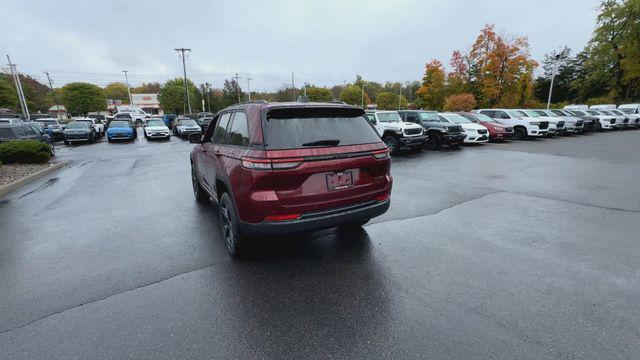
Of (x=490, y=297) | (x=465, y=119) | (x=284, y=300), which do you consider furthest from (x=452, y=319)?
(x=465, y=119)

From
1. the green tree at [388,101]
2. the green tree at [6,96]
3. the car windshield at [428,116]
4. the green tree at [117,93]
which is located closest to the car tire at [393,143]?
the car windshield at [428,116]

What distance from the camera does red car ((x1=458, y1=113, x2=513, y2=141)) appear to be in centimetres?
1766

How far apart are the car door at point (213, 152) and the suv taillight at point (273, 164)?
1.17 meters

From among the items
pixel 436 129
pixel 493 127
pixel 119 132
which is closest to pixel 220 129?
pixel 436 129

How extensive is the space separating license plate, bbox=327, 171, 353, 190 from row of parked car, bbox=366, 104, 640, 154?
31.2 feet

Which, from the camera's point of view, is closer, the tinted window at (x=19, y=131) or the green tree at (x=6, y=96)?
the tinted window at (x=19, y=131)

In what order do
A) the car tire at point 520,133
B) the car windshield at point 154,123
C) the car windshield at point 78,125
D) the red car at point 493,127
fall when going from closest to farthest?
the red car at point 493,127 → the car tire at point 520,133 → the car windshield at point 78,125 → the car windshield at point 154,123

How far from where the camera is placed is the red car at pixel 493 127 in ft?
57.9

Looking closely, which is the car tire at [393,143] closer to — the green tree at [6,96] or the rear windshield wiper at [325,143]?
the rear windshield wiper at [325,143]

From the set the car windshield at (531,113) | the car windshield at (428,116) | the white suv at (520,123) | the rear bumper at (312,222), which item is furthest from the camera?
the car windshield at (531,113)

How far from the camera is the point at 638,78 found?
4025cm

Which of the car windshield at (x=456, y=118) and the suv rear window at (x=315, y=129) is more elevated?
the suv rear window at (x=315, y=129)

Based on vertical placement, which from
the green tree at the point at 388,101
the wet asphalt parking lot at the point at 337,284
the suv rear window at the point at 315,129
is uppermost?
the green tree at the point at 388,101

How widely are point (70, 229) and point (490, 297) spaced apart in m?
6.12
